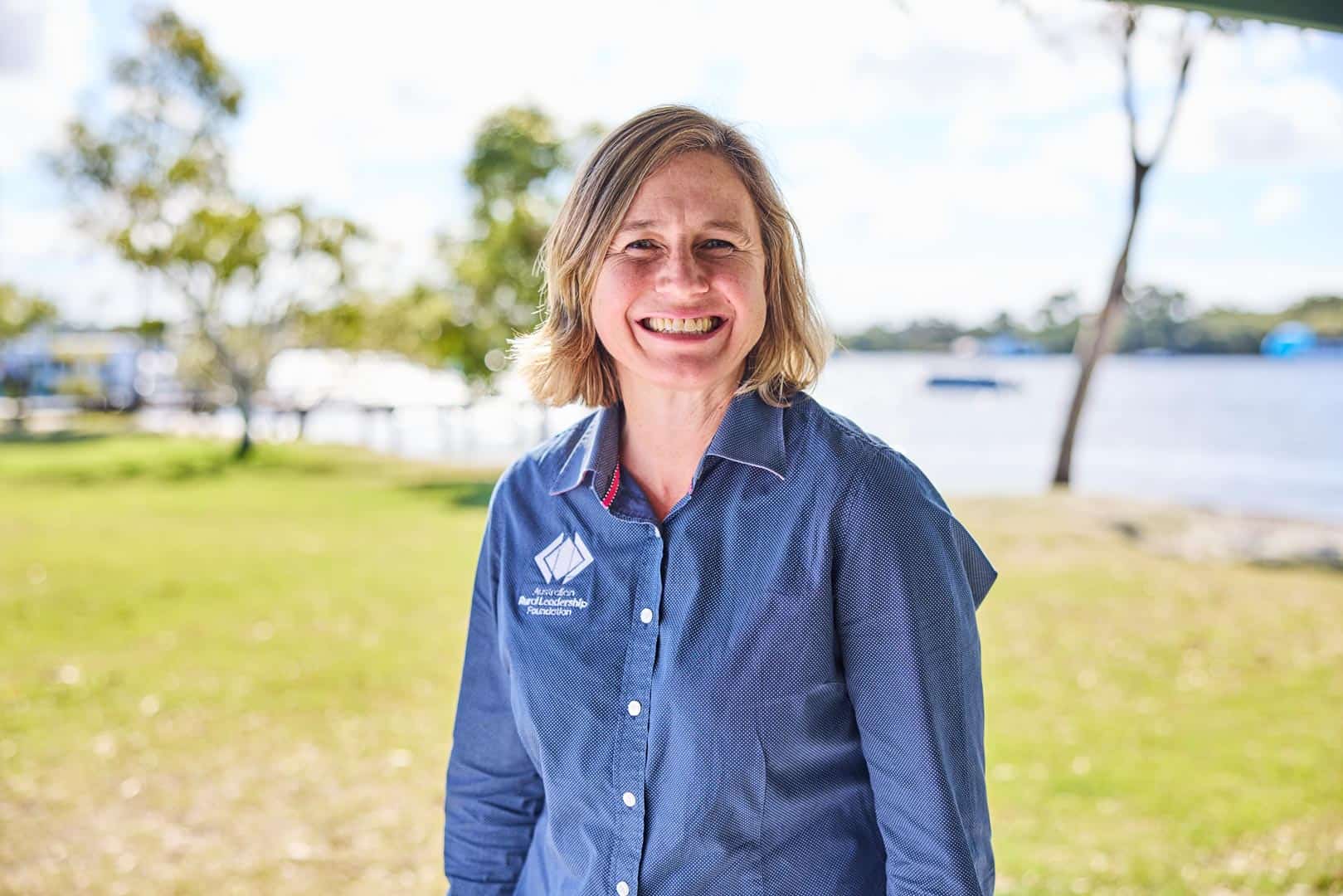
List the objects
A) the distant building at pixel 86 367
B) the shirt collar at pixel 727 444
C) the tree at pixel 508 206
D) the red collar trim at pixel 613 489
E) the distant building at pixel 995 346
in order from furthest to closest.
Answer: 1. the distant building at pixel 86 367
2. the distant building at pixel 995 346
3. the tree at pixel 508 206
4. the red collar trim at pixel 613 489
5. the shirt collar at pixel 727 444

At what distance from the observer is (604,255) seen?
160 centimetres

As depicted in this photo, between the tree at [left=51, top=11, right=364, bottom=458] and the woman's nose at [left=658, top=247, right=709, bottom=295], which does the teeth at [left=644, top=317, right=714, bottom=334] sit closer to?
the woman's nose at [left=658, top=247, right=709, bottom=295]

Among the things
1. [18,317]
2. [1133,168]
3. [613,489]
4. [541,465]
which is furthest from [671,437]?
[18,317]

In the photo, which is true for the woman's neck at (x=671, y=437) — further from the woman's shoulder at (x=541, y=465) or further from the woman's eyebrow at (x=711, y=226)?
the woman's eyebrow at (x=711, y=226)

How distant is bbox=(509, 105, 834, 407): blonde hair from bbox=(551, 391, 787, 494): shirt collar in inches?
1.7

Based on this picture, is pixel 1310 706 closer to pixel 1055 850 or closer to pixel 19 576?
pixel 1055 850

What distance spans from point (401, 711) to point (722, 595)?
533 cm

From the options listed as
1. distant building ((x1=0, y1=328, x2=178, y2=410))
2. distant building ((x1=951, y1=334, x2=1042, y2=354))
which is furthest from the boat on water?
distant building ((x1=0, y1=328, x2=178, y2=410))

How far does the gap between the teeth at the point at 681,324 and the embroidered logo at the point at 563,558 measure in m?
0.32

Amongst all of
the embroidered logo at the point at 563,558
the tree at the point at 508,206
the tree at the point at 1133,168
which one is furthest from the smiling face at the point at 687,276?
the tree at the point at 508,206

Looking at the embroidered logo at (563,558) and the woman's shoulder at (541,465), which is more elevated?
the woman's shoulder at (541,465)

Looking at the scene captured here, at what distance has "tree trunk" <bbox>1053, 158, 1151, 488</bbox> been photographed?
12141 mm

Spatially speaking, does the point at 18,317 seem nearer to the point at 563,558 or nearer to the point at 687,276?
the point at 563,558

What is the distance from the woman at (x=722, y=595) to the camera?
143cm
